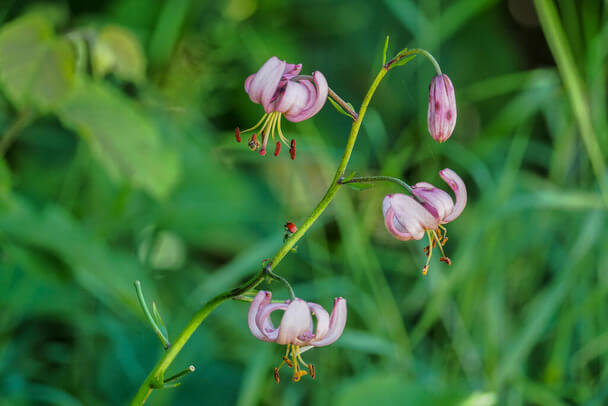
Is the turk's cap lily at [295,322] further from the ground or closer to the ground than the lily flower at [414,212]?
closer to the ground

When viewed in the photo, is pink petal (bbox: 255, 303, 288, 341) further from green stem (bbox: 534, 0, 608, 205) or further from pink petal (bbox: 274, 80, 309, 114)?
green stem (bbox: 534, 0, 608, 205)

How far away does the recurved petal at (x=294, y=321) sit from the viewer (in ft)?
1.83

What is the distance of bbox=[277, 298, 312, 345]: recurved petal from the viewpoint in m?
0.56

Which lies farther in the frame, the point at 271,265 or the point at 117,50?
A: the point at 117,50

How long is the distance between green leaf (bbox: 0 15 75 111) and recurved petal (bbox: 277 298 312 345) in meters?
0.67

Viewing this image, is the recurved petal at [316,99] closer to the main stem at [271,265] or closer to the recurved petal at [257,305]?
the main stem at [271,265]

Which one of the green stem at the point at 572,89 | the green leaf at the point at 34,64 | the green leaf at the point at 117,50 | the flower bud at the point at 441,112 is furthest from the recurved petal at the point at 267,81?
the green stem at the point at 572,89

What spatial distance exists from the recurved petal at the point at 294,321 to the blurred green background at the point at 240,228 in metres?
0.64

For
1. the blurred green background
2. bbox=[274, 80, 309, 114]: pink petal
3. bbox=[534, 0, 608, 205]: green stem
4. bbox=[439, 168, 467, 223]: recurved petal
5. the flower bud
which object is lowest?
the blurred green background

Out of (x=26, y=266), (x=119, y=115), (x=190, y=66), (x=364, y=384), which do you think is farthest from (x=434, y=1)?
(x=26, y=266)

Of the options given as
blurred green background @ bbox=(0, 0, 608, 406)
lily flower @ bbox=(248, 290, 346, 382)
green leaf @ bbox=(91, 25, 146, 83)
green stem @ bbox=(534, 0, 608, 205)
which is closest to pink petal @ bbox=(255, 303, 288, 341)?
lily flower @ bbox=(248, 290, 346, 382)

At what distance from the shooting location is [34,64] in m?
1.08

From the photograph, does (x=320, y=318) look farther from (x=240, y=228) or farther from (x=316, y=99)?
(x=240, y=228)

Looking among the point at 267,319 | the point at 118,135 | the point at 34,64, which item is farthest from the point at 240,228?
the point at 267,319
